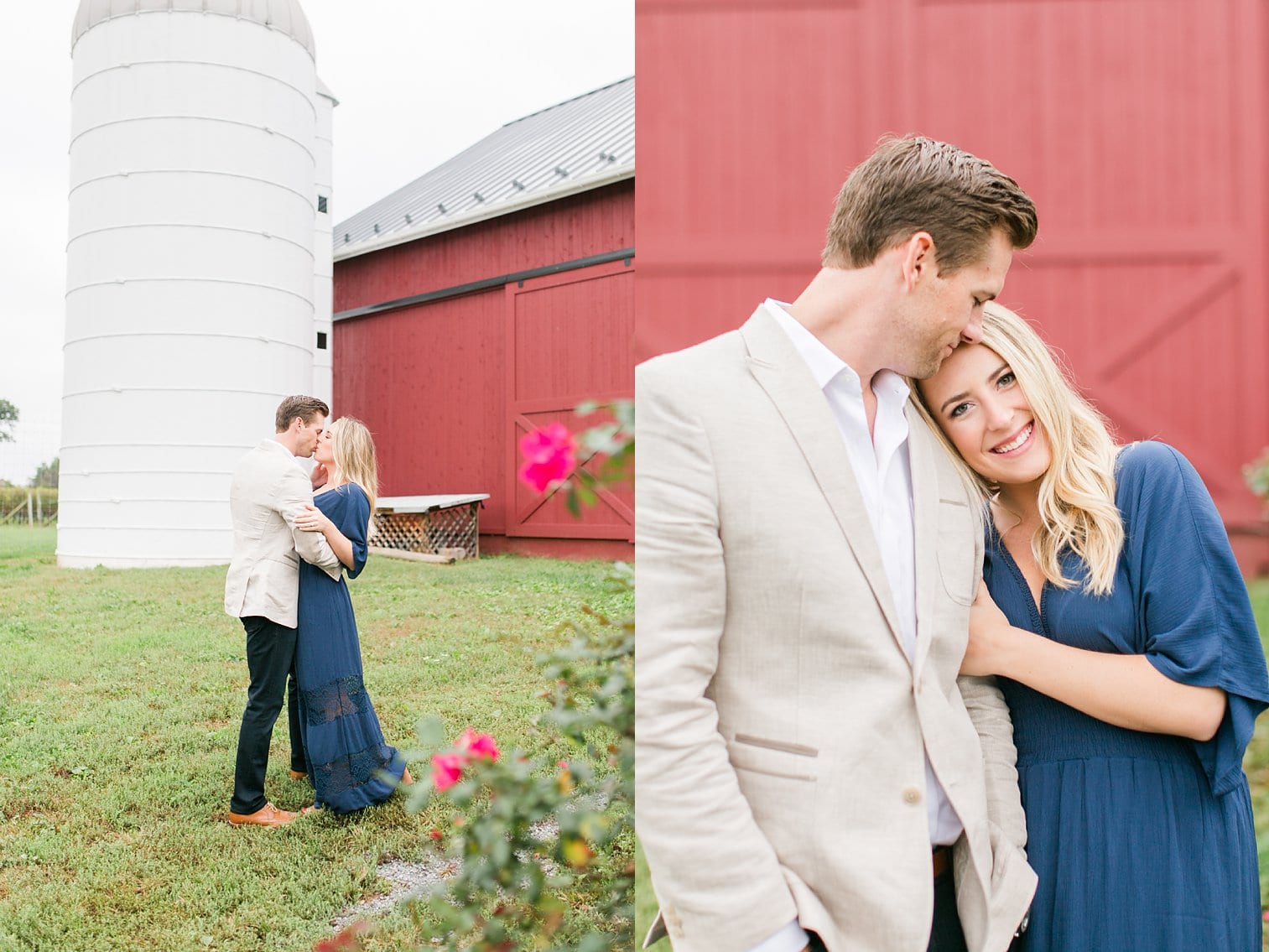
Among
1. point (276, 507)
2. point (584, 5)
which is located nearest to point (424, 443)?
point (276, 507)

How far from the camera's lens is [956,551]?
105 centimetres

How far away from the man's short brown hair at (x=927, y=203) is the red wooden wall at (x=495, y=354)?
652 cm

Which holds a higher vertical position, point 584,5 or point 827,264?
point 584,5

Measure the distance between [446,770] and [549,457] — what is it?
59 centimetres

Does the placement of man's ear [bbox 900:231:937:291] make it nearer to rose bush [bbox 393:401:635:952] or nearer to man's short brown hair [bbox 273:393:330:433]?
rose bush [bbox 393:401:635:952]

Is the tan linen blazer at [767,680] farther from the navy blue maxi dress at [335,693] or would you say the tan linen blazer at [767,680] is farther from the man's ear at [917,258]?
the navy blue maxi dress at [335,693]

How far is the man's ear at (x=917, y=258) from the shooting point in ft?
3.30

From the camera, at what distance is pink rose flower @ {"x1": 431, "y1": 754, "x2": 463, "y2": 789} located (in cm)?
151

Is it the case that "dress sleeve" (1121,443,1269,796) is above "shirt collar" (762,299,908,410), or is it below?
below

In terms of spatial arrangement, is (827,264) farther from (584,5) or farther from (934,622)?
(584,5)

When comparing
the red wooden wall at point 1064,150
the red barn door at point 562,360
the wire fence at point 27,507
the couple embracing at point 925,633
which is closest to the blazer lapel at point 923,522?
the couple embracing at point 925,633

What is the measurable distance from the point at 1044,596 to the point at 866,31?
83 centimetres

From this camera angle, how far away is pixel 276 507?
3115 mm

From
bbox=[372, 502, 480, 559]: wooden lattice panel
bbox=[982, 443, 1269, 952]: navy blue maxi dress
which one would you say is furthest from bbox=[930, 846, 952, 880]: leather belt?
bbox=[372, 502, 480, 559]: wooden lattice panel
